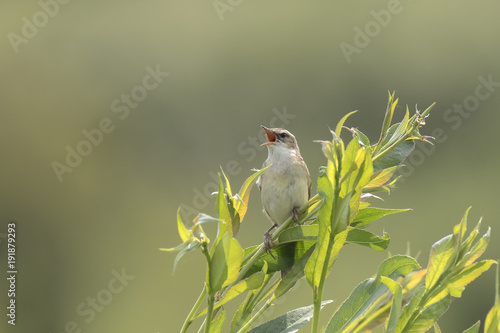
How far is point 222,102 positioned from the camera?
639 centimetres

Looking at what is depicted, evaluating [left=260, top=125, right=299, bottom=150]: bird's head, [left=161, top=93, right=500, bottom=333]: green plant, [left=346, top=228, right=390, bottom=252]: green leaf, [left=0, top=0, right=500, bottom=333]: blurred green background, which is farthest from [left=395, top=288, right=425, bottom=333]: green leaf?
[left=0, top=0, right=500, bottom=333]: blurred green background

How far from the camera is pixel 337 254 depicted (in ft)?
1.92

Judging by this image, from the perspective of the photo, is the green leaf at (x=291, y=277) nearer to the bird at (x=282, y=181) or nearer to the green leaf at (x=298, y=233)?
the green leaf at (x=298, y=233)

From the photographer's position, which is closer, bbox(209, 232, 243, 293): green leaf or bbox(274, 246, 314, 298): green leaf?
bbox(209, 232, 243, 293): green leaf

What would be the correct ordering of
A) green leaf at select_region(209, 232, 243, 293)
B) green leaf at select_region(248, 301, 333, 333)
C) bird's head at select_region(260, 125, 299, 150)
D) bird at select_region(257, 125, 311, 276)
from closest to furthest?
green leaf at select_region(209, 232, 243, 293), green leaf at select_region(248, 301, 333, 333), bird at select_region(257, 125, 311, 276), bird's head at select_region(260, 125, 299, 150)

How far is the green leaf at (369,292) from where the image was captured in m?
0.61

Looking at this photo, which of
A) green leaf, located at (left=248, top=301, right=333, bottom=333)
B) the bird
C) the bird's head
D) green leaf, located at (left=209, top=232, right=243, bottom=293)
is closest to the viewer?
green leaf, located at (left=209, top=232, right=243, bottom=293)

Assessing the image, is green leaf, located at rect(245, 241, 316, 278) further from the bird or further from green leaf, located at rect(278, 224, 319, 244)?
the bird

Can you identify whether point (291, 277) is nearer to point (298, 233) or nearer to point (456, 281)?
point (298, 233)

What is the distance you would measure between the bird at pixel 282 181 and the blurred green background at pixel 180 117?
A: 13.6 ft

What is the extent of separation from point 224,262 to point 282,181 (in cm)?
100

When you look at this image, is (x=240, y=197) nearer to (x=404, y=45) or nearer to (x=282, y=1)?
(x=404, y=45)

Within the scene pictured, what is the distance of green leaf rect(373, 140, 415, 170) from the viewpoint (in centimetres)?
66

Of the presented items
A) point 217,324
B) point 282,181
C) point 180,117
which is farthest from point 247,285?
point 180,117
